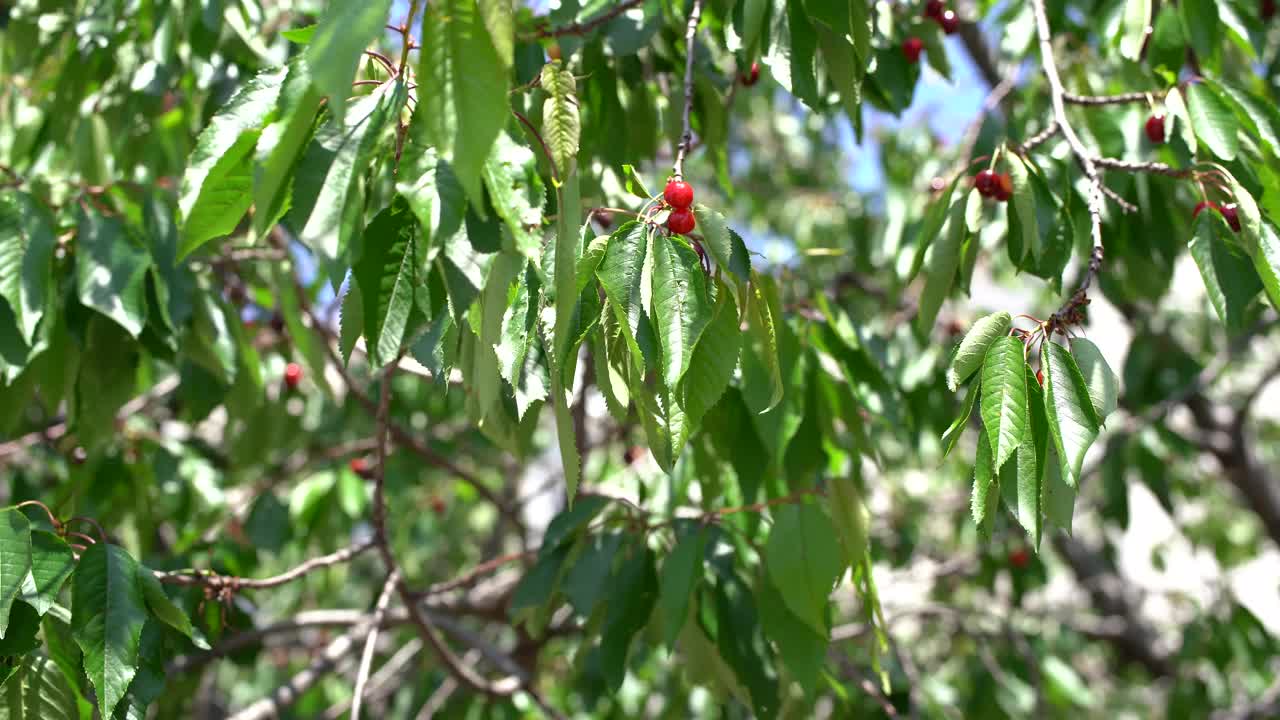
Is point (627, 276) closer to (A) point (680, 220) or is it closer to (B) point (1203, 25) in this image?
(A) point (680, 220)

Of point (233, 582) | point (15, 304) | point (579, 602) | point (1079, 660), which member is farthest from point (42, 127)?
point (1079, 660)

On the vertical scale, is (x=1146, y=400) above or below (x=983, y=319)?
below

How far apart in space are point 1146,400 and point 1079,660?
2.45m

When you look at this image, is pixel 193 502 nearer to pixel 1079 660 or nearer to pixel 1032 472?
pixel 1032 472

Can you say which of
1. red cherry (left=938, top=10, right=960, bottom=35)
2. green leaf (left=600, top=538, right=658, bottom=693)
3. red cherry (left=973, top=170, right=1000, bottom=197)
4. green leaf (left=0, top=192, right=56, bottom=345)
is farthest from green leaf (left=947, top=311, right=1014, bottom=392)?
green leaf (left=0, top=192, right=56, bottom=345)

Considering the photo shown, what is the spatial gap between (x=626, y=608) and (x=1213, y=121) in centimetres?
115

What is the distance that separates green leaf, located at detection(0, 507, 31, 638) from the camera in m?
1.23

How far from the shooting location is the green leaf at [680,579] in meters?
1.64

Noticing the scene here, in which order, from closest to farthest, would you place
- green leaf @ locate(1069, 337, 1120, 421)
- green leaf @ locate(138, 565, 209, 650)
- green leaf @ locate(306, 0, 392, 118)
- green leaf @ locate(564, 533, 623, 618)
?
green leaf @ locate(306, 0, 392, 118)
green leaf @ locate(1069, 337, 1120, 421)
green leaf @ locate(138, 565, 209, 650)
green leaf @ locate(564, 533, 623, 618)

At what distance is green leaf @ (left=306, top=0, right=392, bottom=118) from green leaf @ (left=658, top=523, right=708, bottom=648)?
1.00 m

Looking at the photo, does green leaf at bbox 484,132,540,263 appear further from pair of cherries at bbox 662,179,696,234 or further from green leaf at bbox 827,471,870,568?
green leaf at bbox 827,471,870,568

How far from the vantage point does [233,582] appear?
5.95ft

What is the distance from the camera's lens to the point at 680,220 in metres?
1.18

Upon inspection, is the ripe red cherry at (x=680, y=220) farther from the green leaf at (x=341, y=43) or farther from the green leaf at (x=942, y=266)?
the green leaf at (x=942, y=266)
